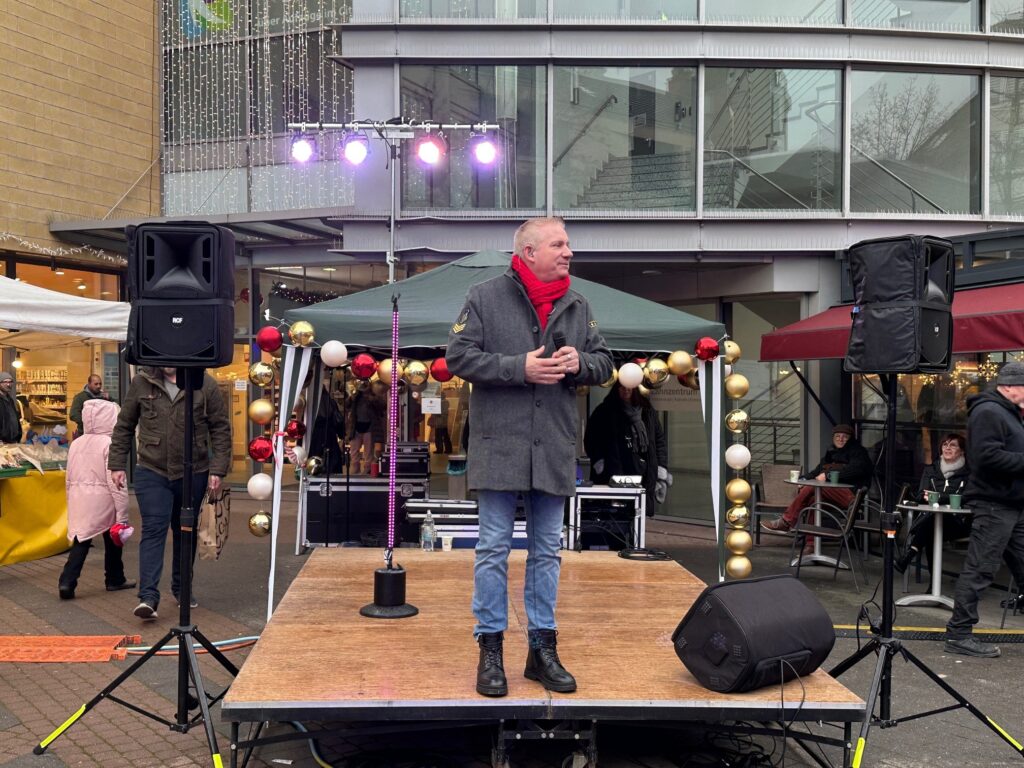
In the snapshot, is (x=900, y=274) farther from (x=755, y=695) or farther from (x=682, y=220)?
(x=682, y=220)

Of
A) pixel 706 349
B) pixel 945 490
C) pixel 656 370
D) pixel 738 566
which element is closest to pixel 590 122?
pixel 656 370

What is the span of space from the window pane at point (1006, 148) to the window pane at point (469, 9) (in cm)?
607

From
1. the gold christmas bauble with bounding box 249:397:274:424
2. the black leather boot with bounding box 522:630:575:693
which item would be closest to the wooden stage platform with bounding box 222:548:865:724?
the black leather boot with bounding box 522:630:575:693

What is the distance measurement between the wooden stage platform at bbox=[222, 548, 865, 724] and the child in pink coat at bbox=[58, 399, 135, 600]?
94.2 inches

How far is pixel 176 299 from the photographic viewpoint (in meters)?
4.55

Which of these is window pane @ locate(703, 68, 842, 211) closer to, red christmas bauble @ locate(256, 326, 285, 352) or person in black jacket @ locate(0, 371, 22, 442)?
red christmas bauble @ locate(256, 326, 285, 352)

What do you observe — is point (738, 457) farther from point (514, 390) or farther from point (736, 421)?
point (514, 390)

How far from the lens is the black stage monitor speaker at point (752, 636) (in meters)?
3.81

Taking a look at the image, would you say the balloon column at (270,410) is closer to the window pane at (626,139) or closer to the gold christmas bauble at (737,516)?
the gold christmas bauble at (737,516)

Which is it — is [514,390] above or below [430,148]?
below

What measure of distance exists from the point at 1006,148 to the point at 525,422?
1108 cm

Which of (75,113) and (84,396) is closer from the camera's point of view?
(84,396)

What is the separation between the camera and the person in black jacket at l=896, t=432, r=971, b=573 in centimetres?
794

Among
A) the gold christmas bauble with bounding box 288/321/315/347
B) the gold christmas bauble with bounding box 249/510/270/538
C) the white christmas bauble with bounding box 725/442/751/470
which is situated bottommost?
the gold christmas bauble with bounding box 249/510/270/538
